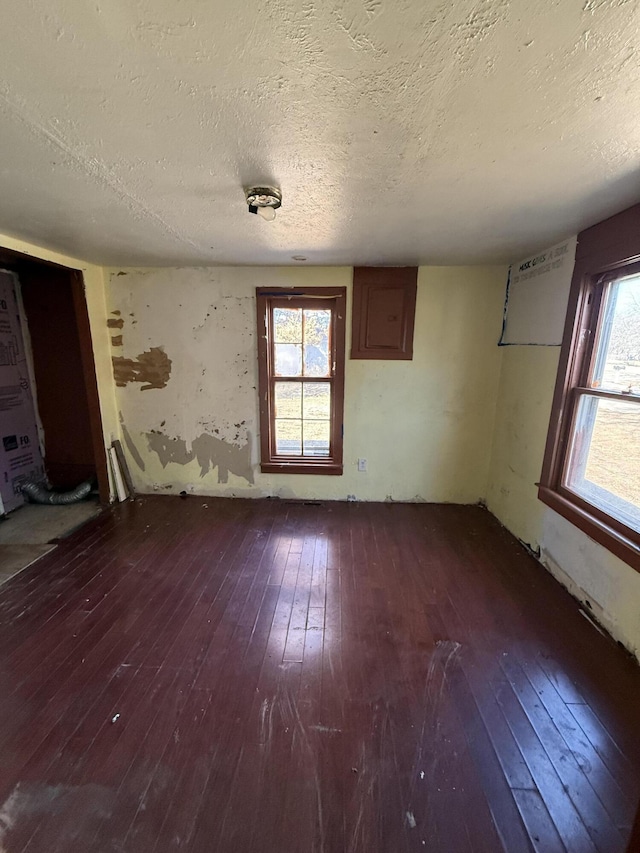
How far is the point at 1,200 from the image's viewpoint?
1695 mm

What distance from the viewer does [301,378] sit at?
325 centimetres

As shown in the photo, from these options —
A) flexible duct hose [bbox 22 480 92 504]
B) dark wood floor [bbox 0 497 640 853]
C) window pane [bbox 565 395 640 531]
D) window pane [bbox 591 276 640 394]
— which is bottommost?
dark wood floor [bbox 0 497 640 853]

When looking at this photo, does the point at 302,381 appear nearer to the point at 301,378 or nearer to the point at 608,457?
the point at 301,378

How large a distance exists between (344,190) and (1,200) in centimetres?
167

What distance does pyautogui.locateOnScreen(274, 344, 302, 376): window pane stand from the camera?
3234 mm

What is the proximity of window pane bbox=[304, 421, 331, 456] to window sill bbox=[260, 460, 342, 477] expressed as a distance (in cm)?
12

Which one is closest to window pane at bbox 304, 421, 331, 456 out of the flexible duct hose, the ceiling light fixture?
the ceiling light fixture

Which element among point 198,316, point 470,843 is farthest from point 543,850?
point 198,316

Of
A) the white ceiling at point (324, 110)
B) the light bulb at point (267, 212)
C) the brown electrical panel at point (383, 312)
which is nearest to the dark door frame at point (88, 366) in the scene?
the white ceiling at point (324, 110)

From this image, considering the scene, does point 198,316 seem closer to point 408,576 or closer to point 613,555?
point 408,576

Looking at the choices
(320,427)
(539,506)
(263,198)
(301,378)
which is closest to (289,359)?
(301,378)

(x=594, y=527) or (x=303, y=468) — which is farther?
(x=303, y=468)

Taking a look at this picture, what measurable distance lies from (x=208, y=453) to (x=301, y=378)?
1.18m

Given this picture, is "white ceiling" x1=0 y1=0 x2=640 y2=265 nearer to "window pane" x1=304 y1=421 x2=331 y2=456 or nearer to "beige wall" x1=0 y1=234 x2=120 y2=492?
"beige wall" x1=0 y1=234 x2=120 y2=492
